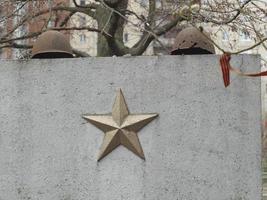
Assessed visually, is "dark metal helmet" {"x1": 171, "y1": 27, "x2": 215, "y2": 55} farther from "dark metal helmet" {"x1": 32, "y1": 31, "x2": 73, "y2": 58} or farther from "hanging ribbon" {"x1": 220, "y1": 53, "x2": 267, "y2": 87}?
"dark metal helmet" {"x1": 32, "y1": 31, "x2": 73, "y2": 58}

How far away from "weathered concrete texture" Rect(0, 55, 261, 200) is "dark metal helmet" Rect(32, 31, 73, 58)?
0.17 meters

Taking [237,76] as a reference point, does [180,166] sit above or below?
below

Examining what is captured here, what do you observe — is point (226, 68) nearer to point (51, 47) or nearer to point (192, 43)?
point (192, 43)

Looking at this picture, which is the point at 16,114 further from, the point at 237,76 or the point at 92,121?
the point at 237,76

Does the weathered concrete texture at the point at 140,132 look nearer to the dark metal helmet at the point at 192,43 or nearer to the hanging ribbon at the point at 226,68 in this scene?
the hanging ribbon at the point at 226,68

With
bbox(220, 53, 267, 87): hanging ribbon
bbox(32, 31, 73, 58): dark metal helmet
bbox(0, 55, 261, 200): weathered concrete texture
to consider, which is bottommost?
bbox(0, 55, 261, 200): weathered concrete texture

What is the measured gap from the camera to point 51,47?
16.0 ft

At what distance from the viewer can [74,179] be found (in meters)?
4.65

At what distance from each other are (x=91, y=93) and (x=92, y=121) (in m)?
0.22

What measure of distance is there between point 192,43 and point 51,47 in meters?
1.12

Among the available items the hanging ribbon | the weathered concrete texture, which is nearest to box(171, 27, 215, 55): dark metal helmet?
the weathered concrete texture

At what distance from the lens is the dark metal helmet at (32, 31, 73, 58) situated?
488 centimetres

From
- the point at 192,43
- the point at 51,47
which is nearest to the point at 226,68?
the point at 192,43

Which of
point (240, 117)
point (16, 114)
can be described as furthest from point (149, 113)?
point (16, 114)
